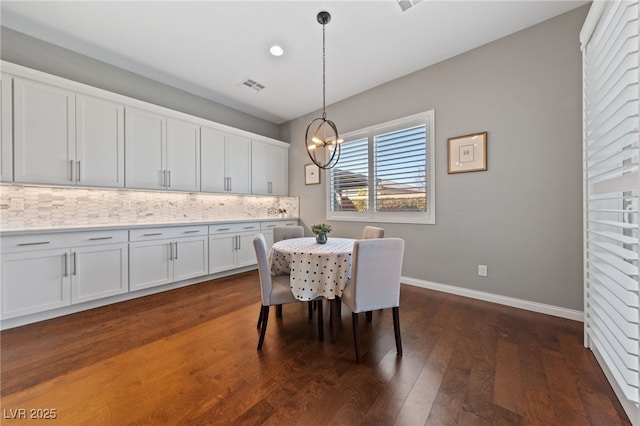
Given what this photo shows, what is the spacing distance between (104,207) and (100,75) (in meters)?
1.73

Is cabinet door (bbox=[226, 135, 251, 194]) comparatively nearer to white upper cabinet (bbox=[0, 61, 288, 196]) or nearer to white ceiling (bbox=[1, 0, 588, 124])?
white upper cabinet (bbox=[0, 61, 288, 196])

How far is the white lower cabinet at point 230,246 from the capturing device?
12.8 ft

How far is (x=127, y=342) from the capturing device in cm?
209

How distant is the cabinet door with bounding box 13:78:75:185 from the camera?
→ 2.46 meters

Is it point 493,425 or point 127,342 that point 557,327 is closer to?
point 493,425

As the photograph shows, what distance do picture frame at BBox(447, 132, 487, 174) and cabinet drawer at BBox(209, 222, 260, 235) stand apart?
3.27 meters

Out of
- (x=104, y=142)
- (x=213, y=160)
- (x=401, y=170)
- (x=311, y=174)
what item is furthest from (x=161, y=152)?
(x=401, y=170)

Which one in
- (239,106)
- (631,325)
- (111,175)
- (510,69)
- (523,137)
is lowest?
(631,325)

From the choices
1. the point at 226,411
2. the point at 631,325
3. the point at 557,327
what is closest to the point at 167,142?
the point at 226,411

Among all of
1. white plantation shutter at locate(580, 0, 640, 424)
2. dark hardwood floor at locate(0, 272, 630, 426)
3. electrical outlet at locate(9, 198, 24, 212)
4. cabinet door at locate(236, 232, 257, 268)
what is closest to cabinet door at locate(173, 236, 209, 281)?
cabinet door at locate(236, 232, 257, 268)

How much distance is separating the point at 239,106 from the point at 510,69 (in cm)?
420

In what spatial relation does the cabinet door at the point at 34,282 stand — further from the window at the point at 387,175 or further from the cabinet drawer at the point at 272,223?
the window at the point at 387,175

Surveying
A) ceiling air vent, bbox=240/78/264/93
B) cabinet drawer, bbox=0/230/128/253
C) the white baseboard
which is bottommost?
the white baseboard

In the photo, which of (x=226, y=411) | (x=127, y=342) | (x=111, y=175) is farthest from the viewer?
(x=111, y=175)
